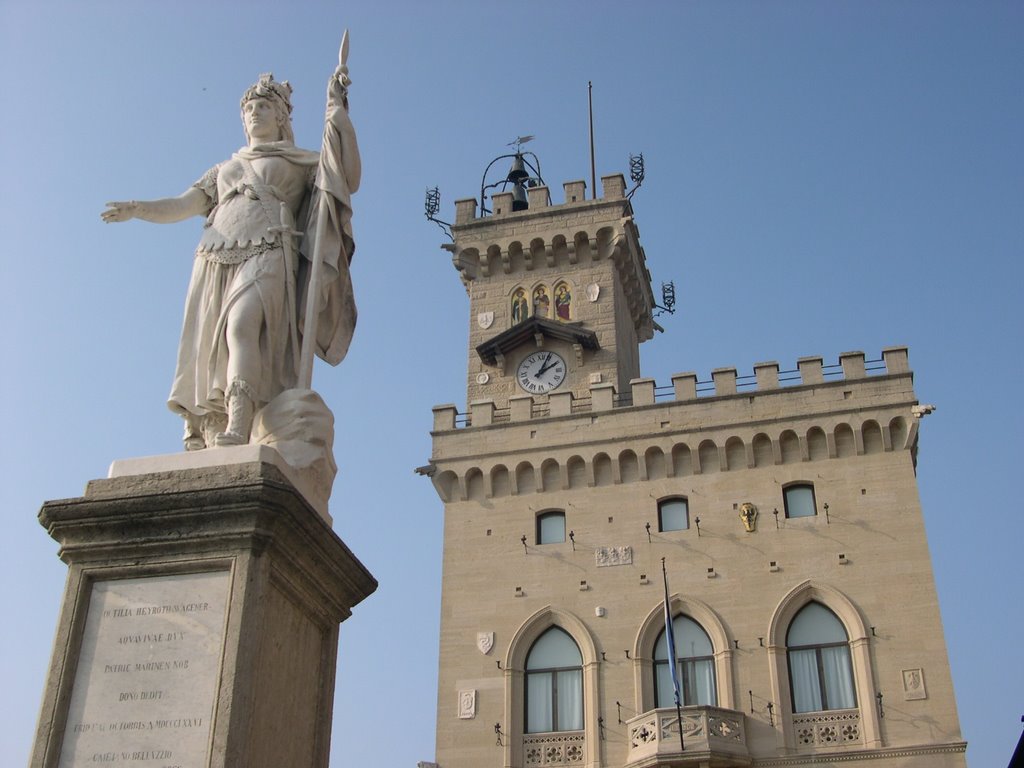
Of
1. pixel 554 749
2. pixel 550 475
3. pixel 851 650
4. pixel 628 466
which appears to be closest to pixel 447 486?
pixel 550 475

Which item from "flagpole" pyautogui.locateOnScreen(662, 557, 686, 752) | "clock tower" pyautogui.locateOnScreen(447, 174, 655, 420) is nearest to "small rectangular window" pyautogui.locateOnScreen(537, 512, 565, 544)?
"flagpole" pyautogui.locateOnScreen(662, 557, 686, 752)

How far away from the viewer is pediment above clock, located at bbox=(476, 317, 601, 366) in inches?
1207

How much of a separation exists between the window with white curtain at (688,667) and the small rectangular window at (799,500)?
3393 mm

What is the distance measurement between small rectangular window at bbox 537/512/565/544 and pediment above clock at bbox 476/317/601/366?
5.32 m

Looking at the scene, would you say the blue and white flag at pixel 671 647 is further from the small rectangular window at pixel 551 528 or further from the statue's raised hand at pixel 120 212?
the statue's raised hand at pixel 120 212

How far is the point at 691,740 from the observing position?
22.9m

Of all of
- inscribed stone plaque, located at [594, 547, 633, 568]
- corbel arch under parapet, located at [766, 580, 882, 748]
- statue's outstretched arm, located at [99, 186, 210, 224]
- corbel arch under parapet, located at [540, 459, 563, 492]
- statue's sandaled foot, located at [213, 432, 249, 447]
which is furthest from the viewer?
corbel arch under parapet, located at [540, 459, 563, 492]

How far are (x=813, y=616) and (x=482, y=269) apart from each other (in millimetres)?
13701

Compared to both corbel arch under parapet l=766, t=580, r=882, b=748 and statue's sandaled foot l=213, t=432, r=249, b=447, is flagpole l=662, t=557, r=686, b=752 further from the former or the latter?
statue's sandaled foot l=213, t=432, r=249, b=447

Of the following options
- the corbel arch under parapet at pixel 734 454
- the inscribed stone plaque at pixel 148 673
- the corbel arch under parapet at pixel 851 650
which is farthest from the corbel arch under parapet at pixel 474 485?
the inscribed stone plaque at pixel 148 673

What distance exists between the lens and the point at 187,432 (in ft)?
19.1

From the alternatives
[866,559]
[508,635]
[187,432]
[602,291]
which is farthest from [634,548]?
[187,432]

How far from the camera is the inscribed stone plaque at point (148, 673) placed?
470 cm

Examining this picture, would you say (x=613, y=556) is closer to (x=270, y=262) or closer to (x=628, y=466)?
(x=628, y=466)
